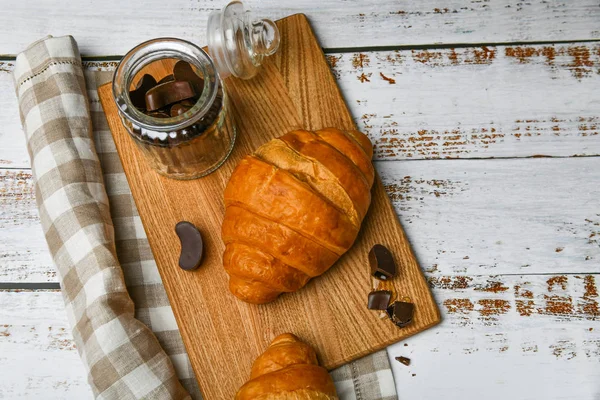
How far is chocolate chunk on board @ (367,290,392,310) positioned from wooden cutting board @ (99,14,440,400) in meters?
0.04

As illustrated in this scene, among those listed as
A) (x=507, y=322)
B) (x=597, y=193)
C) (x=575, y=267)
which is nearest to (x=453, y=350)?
(x=507, y=322)

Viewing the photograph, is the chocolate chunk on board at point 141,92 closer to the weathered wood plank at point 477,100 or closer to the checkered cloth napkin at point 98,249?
the checkered cloth napkin at point 98,249

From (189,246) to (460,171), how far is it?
929 millimetres

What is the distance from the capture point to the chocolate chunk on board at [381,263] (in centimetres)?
167

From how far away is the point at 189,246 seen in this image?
1702 millimetres

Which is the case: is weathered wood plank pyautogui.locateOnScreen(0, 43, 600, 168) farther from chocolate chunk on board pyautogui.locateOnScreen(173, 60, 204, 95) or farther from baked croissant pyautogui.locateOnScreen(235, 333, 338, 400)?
baked croissant pyautogui.locateOnScreen(235, 333, 338, 400)

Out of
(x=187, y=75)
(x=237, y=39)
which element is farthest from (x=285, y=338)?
(x=237, y=39)

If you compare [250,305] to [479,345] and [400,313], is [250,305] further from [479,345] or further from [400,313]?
[479,345]

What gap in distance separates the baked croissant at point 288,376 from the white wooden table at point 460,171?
12.8 inches

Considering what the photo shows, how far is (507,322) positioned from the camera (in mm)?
1818

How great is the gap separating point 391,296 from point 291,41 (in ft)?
2.96

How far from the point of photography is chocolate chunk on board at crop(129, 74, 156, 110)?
1.59m

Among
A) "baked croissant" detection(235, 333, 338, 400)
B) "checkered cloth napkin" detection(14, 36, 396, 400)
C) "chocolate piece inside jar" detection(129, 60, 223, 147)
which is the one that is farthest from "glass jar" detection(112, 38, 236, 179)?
"baked croissant" detection(235, 333, 338, 400)

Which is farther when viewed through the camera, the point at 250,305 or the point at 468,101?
the point at 468,101
